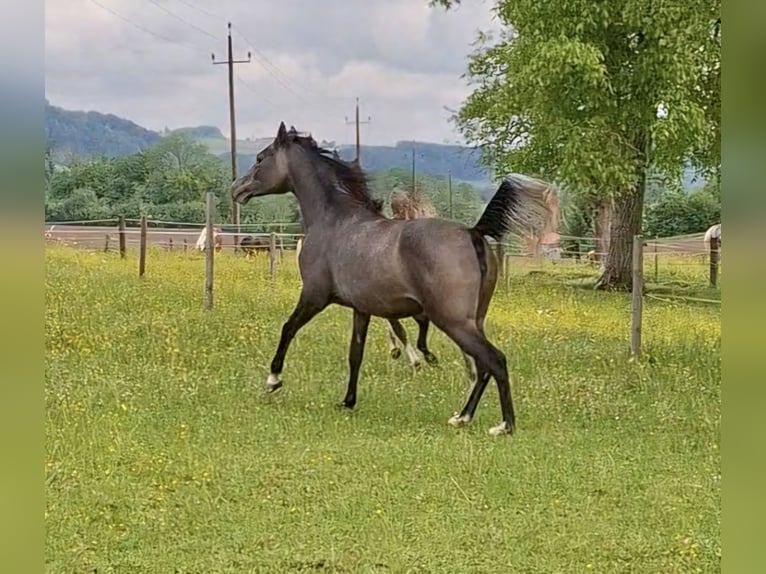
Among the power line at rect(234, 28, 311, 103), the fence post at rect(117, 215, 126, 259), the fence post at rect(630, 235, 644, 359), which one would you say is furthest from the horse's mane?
the fence post at rect(630, 235, 644, 359)

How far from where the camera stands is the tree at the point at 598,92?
2377mm

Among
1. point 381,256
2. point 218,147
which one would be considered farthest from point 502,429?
point 218,147

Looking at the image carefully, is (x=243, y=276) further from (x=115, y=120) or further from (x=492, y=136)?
(x=492, y=136)

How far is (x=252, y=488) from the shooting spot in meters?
2.00

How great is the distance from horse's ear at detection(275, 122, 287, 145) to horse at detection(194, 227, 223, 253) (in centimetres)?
34

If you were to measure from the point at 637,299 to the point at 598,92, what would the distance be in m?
0.70

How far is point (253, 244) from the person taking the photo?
8.07 feet

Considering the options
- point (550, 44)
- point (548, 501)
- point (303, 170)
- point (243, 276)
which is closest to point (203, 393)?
point (243, 276)

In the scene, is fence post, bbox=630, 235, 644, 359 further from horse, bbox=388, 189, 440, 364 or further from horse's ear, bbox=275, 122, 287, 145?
horse's ear, bbox=275, 122, 287, 145

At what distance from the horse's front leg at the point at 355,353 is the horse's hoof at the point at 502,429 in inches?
17.2

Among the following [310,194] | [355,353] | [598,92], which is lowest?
[355,353]

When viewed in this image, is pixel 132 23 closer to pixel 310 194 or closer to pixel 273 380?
pixel 310 194

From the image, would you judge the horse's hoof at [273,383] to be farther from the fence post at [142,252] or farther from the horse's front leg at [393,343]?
the fence post at [142,252]
